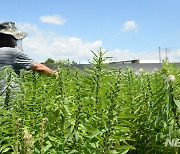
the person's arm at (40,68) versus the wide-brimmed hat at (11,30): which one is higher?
the wide-brimmed hat at (11,30)

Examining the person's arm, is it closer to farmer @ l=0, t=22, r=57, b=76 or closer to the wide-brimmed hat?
farmer @ l=0, t=22, r=57, b=76

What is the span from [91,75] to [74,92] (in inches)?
7.1

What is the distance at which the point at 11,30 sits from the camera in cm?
500

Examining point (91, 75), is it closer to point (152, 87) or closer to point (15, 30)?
point (152, 87)

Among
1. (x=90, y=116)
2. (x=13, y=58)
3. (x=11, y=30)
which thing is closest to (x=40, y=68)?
(x=13, y=58)

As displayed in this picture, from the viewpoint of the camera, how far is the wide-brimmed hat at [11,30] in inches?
Result: 195

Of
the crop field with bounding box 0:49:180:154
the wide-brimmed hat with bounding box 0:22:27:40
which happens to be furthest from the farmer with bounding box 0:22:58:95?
the crop field with bounding box 0:49:180:154

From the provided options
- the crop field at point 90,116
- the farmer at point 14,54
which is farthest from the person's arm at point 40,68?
the crop field at point 90,116

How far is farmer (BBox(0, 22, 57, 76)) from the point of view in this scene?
4617 mm

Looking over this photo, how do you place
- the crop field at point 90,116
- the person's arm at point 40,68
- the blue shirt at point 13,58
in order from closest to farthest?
1. the crop field at point 90,116
2. the blue shirt at point 13,58
3. the person's arm at point 40,68

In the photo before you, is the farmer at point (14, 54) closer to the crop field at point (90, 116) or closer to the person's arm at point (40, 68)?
the person's arm at point (40, 68)

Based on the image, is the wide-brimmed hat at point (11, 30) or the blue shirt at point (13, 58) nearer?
the blue shirt at point (13, 58)

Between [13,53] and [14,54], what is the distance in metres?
0.02

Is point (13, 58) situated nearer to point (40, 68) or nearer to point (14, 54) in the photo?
point (14, 54)
